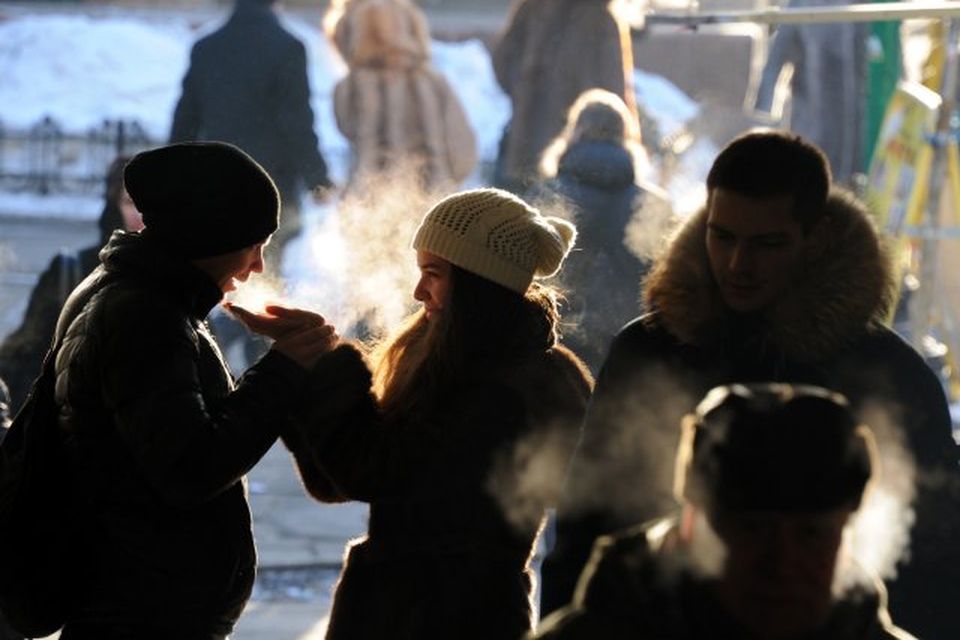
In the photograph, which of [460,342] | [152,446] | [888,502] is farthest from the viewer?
[460,342]

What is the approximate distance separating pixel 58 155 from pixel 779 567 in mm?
22588

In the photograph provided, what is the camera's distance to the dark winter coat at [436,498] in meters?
4.15

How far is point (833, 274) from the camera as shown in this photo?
4082mm

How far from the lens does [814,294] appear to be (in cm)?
405

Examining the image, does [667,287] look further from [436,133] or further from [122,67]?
[122,67]

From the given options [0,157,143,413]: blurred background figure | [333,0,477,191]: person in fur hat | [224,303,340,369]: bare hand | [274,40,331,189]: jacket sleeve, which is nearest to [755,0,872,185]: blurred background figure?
[333,0,477,191]: person in fur hat

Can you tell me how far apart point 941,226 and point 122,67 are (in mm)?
19893

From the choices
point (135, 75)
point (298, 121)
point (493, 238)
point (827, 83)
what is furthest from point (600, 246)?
point (135, 75)

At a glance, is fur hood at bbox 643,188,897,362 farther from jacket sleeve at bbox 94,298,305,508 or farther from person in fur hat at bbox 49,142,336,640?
jacket sleeve at bbox 94,298,305,508

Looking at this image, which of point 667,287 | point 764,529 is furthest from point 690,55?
point 764,529

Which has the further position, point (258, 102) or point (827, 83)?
point (827, 83)

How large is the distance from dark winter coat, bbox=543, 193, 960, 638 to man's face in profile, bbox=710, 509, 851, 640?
56.8 inches

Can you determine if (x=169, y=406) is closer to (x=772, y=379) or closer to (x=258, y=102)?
(x=772, y=379)

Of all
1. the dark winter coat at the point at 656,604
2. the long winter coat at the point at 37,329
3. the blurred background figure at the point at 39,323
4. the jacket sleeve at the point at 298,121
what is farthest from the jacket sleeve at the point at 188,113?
the dark winter coat at the point at 656,604
